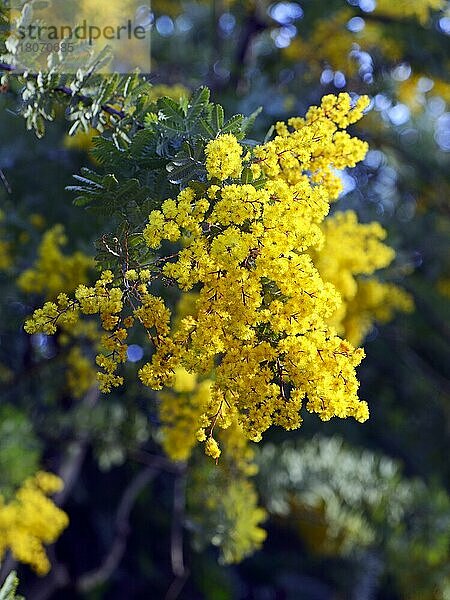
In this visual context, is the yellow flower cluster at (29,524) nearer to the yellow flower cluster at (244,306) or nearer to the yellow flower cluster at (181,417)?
the yellow flower cluster at (181,417)

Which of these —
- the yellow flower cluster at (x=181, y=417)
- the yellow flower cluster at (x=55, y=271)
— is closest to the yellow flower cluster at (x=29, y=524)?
the yellow flower cluster at (x=181, y=417)

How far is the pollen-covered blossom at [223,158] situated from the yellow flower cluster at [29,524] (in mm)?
2220

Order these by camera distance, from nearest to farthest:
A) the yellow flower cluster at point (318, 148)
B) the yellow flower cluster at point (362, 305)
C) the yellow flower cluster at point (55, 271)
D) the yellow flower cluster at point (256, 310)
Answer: the yellow flower cluster at point (256, 310), the yellow flower cluster at point (318, 148), the yellow flower cluster at point (55, 271), the yellow flower cluster at point (362, 305)

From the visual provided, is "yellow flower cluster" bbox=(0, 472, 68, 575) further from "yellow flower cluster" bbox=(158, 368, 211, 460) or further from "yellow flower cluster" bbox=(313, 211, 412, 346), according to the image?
"yellow flower cluster" bbox=(313, 211, 412, 346)

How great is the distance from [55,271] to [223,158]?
5.08 feet

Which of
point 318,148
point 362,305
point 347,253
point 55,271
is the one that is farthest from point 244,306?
point 362,305

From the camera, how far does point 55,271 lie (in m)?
3.09

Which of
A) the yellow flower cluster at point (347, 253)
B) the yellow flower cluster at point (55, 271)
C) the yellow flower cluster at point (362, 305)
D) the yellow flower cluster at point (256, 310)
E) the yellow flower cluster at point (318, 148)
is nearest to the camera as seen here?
the yellow flower cluster at point (256, 310)

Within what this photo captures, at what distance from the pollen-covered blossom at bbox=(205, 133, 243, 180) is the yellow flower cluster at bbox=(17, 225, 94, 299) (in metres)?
1.44

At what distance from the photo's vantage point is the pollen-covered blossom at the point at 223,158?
1.69m

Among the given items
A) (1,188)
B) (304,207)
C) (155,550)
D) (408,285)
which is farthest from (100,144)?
(155,550)

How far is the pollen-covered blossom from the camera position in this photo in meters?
1.69

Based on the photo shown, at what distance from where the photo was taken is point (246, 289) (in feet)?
5.41

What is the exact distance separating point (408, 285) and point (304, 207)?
11.5ft
